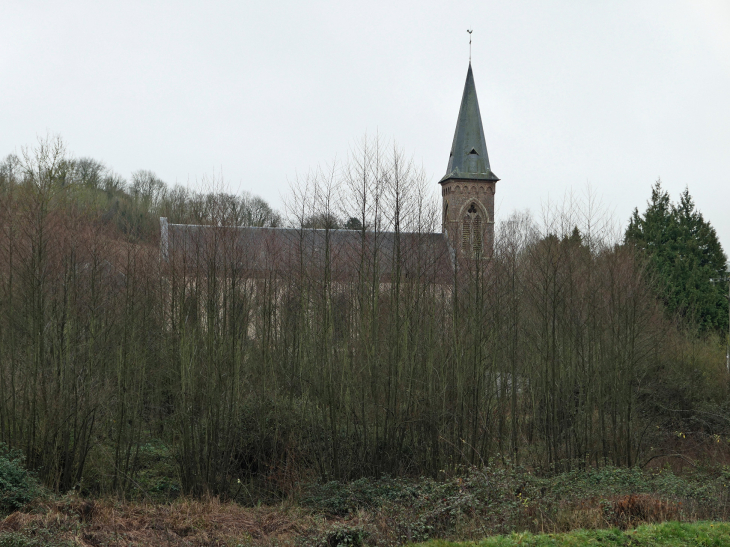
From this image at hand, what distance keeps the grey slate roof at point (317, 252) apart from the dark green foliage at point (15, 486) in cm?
483

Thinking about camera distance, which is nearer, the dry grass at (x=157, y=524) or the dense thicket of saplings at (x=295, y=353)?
the dry grass at (x=157, y=524)

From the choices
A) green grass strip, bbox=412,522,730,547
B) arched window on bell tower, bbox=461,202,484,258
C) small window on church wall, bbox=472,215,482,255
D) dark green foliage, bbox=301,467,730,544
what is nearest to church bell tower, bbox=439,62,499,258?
small window on church wall, bbox=472,215,482,255

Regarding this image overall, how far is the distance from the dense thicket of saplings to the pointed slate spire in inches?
922

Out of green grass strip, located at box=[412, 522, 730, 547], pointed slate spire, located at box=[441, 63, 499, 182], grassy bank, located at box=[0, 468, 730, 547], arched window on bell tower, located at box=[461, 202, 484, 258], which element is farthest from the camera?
pointed slate spire, located at box=[441, 63, 499, 182]

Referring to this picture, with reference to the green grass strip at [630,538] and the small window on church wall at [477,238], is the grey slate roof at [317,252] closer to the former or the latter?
the small window on church wall at [477,238]

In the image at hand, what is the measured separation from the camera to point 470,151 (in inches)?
1588

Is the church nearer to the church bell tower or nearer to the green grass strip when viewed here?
the green grass strip

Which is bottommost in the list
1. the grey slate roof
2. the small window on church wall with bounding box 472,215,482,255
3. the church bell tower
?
the grey slate roof

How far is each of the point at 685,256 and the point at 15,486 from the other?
29.7m

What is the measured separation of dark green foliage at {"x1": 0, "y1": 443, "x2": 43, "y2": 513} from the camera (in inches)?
396

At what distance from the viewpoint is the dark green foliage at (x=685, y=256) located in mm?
29156

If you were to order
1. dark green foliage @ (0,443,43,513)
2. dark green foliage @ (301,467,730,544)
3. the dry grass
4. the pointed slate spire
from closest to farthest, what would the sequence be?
the dry grass
dark green foliage @ (301,467,730,544)
dark green foliage @ (0,443,43,513)
the pointed slate spire

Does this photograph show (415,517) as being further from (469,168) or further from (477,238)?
(469,168)

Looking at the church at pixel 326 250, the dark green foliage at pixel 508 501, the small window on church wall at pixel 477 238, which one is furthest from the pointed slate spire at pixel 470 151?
the dark green foliage at pixel 508 501
